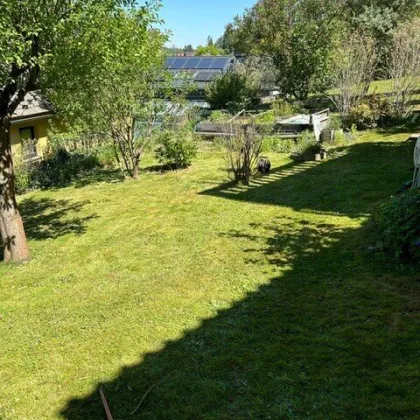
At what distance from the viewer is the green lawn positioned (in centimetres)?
367

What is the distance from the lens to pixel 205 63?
32906mm

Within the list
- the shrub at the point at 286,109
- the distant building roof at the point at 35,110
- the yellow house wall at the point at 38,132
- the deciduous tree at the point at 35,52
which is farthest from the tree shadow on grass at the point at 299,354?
the shrub at the point at 286,109

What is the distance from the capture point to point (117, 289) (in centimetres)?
609

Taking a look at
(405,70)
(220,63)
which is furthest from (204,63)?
(405,70)

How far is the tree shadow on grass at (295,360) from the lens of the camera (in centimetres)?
348

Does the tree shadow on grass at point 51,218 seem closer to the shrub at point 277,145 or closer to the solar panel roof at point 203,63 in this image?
the shrub at point 277,145

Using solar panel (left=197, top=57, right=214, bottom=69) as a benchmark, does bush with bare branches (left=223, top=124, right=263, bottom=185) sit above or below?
below

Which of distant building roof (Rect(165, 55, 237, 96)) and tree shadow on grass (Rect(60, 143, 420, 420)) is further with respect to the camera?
distant building roof (Rect(165, 55, 237, 96))

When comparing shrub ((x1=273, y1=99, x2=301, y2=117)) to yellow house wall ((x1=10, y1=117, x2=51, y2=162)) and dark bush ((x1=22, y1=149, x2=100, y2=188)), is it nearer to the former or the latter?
dark bush ((x1=22, y1=149, x2=100, y2=188))

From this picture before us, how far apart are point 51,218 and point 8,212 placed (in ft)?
9.93

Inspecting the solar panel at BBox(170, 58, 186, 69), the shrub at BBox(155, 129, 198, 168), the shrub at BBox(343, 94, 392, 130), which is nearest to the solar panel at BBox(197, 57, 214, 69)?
the solar panel at BBox(170, 58, 186, 69)

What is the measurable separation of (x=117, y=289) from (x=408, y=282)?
3989 millimetres

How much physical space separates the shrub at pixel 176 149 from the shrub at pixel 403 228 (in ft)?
28.2

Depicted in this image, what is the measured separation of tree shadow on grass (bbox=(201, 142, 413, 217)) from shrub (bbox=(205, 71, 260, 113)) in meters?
10.3
